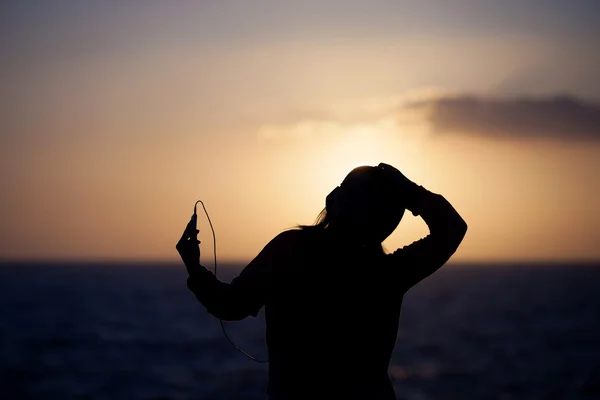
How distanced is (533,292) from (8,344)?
220 ft

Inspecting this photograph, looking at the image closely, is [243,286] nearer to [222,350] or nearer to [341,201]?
[341,201]

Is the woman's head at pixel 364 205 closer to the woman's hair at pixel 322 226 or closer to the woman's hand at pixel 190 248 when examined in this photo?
the woman's hair at pixel 322 226

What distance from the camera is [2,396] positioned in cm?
3572

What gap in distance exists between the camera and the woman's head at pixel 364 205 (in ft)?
11.9

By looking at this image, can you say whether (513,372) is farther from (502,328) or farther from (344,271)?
(344,271)

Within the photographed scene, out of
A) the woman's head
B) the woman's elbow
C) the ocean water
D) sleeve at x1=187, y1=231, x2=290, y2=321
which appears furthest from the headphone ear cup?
the ocean water

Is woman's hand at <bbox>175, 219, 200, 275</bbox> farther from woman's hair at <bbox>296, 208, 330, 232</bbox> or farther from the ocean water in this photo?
the ocean water

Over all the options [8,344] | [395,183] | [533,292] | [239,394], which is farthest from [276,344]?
[533,292]

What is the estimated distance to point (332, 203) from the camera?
12.1ft

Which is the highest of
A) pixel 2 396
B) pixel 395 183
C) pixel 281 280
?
pixel 395 183

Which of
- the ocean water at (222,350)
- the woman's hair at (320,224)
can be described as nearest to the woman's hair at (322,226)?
the woman's hair at (320,224)

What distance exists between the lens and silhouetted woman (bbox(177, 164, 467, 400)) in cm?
356

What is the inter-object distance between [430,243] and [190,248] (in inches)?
40.1

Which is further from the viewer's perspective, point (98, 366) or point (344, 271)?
point (98, 366)
